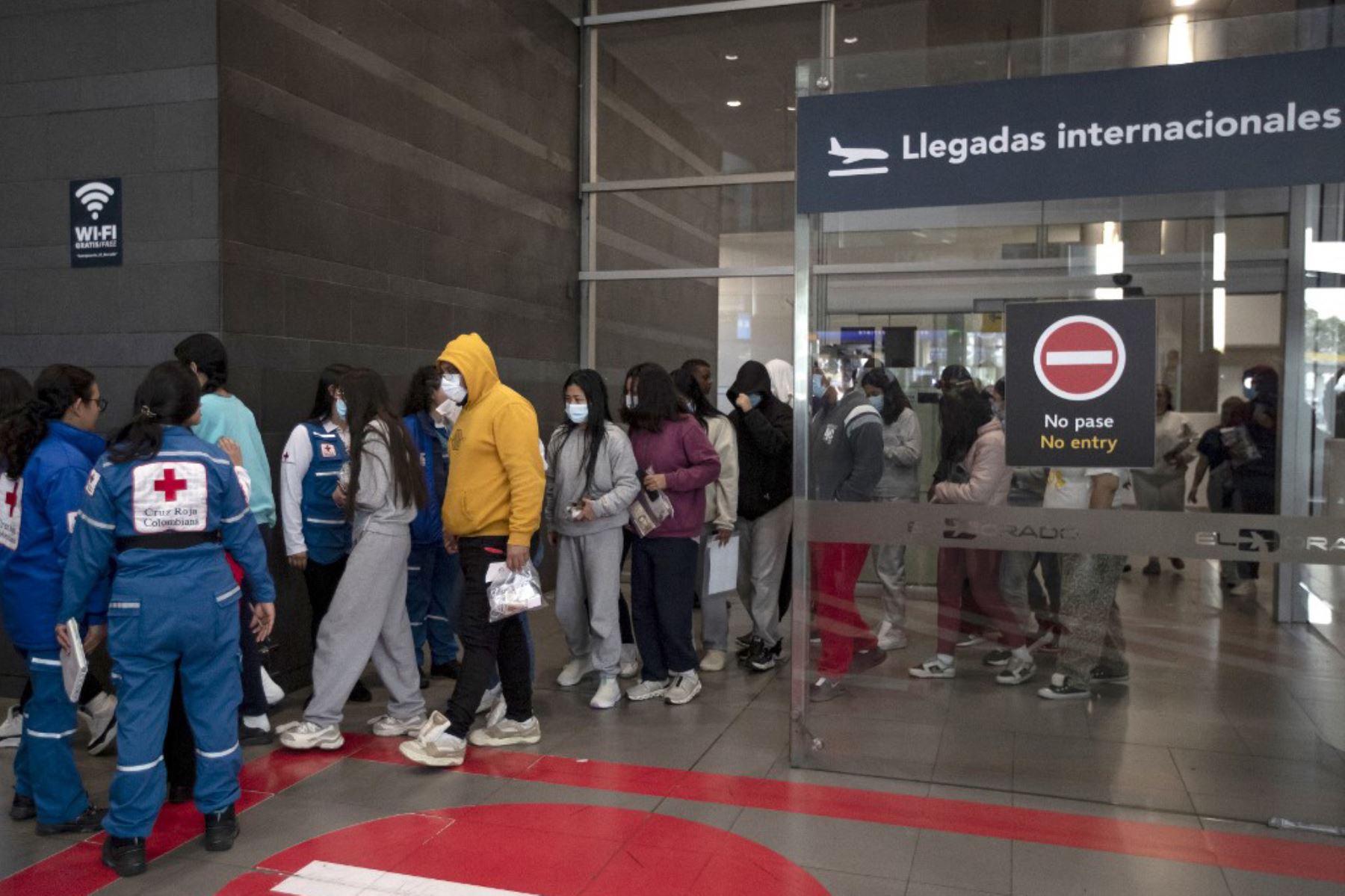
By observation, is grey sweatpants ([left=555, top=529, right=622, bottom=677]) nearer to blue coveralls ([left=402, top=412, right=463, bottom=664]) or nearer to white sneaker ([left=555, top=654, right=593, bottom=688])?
white sneaker ([left=555, top=654, right=593, bottom=688])

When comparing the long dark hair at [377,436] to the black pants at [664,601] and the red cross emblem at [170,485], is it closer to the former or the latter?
the red cross emblem at [170,485]

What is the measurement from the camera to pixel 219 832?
12.0 ft

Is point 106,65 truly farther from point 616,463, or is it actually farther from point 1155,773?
point 1155,773

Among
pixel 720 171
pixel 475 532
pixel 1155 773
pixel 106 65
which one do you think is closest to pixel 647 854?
pixel 475 532

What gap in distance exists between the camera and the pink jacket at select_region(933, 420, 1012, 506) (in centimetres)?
412

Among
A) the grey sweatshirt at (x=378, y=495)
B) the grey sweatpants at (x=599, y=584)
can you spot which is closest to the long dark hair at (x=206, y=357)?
the grey sweatshirt at (x=378, y=495)

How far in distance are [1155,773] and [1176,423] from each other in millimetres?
1288

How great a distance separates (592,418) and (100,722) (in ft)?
7.77

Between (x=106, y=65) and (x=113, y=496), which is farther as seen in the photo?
(x=106, y=65)

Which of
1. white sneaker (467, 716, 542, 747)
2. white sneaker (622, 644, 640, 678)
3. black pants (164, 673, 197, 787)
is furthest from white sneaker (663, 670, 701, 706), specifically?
black pants (164, 673, 197, 787)

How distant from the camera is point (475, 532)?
4531mm

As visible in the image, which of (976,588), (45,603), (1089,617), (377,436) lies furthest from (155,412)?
(1089,617)

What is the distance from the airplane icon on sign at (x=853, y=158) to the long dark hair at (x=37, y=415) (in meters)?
2.81

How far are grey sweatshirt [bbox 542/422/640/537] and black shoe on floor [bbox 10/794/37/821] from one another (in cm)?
235
